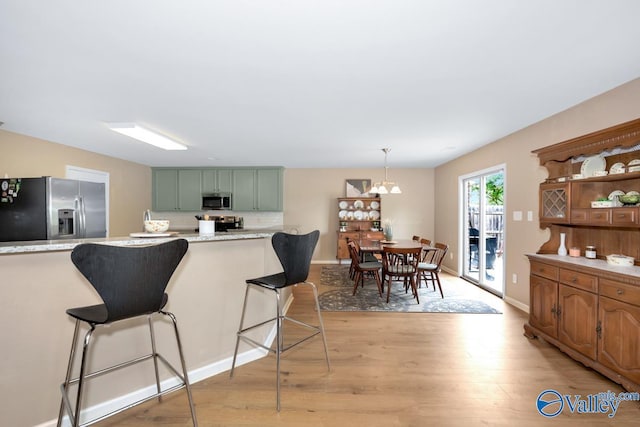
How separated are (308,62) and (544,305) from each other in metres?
2.99

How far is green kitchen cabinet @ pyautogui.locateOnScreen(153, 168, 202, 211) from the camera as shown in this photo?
6141 mm

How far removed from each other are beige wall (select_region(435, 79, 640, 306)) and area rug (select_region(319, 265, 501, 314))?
1.98ft

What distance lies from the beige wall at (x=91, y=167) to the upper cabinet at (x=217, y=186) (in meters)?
0.35

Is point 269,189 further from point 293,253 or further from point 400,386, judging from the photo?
point 400,386

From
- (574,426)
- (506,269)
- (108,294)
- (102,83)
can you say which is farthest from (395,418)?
(102,83)

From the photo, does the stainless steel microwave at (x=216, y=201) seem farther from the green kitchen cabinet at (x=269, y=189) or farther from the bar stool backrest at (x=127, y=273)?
the bar stool backrest at (x=127, y=273)

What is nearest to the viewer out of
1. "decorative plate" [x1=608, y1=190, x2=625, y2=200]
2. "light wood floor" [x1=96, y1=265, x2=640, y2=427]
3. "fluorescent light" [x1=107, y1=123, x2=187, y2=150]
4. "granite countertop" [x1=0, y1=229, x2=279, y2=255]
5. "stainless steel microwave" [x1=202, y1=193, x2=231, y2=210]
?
"granite countertop" [x1=0, y1=229, x2=279, y2=255]

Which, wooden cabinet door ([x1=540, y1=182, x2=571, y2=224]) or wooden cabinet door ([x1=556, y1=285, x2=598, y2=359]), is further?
wooden cabinet door ([x1=540, y1=182, x2=571, y2=224])

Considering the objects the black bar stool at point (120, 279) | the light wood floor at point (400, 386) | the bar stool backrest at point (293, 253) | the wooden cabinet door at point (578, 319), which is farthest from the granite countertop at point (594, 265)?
the black bar stool at point (120, 279)

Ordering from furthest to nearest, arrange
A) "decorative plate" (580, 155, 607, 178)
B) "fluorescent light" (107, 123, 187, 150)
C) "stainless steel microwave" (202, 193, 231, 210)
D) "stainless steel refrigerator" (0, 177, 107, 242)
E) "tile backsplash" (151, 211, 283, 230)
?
"tile backsplash" (151, 211, 283, 230)
"stainless steel microwave" (202, 193, 231, 210)
"fluorescent light" (107, 123, 187, 150)
"stainless steel refrigerator" (0, 177, 107, 242)
"decorative plate" (580, 155, 607, 178)

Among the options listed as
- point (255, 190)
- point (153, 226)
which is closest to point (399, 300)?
point (153, 226)

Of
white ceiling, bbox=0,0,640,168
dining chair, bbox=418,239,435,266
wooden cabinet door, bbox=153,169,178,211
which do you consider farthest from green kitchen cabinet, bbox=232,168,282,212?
dining chair, bbox=418,239,435,266

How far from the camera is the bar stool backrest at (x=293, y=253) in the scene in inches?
71.2

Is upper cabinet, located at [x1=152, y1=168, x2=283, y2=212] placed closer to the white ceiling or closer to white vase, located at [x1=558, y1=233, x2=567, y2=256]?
the white ceiling
